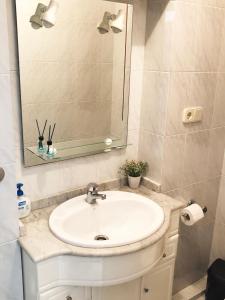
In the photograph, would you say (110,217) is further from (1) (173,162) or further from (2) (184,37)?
(2) (184,37)

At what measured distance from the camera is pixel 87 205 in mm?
1541

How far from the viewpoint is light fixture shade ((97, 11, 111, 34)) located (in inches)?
59.9

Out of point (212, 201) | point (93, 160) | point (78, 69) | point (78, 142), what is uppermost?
point (78, 69)

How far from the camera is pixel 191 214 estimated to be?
→ 1.78 m

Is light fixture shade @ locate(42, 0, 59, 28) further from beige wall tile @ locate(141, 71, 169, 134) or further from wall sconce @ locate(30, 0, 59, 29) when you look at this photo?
beige wall tile @ locate(141, 71, 169, 134)

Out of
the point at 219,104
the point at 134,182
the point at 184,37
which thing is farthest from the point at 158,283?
the point at 184,37

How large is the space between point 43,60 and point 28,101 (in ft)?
0.64

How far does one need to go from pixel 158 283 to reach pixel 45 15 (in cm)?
142

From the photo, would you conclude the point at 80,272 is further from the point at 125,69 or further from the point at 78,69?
the point at 125,69

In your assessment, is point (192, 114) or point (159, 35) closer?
point (159, 35)

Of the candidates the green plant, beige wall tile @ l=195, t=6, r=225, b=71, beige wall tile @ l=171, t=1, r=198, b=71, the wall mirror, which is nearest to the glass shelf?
the wall mirror

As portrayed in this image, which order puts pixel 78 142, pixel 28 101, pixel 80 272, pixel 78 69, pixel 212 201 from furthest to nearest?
pixel 212 201, pixel 78 142, pixel 78 69, pixel 28 101, pixel 80 272

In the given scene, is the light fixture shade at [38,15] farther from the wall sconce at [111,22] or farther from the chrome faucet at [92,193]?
the chrome faucet at [92,193]

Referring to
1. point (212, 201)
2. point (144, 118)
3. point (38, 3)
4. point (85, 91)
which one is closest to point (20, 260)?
point (85, 91)
